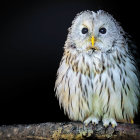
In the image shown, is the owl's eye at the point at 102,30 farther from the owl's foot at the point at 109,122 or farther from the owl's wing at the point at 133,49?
the owl's foot at the point at 109,122

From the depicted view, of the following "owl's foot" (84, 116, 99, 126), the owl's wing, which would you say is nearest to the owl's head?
the owl's wing

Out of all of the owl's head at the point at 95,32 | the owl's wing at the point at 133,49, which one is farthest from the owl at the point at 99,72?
the owl's wing at the point at 133,49

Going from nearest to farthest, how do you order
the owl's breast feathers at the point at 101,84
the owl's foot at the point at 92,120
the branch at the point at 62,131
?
1. the branch at the point at 62,131
2. the owl's foot at the point at 92,120
3. the owl's breast feathers at the point at 101,84

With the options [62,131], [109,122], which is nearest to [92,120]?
[109,122]

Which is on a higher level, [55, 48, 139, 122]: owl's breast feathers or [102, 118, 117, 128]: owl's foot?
[55, 48, 139, 122]: owl's breast feathers

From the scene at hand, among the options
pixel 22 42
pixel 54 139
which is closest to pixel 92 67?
pixel 54 139

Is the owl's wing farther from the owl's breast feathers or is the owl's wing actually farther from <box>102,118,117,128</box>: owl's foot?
<box>102,118,117,128</box>: owl's foot

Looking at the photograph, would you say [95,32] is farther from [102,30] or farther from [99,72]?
[99,72]
